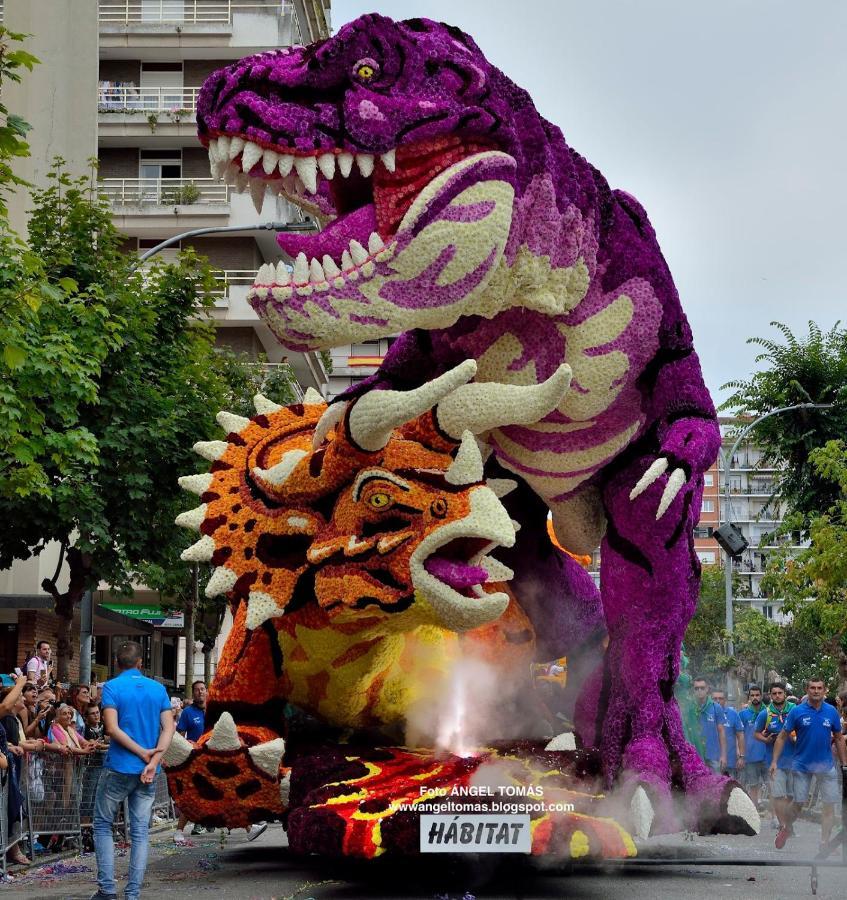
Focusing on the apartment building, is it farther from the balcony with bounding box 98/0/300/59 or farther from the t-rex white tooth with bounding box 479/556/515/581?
the t-rex white tooth with bounding box 479/556/515/581

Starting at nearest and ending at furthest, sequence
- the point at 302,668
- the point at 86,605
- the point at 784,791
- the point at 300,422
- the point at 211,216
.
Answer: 1. the point at 302,668
2. the point at 300,422
3. the point at 784,791
4. the point at 86,605
5. the point at 211,216

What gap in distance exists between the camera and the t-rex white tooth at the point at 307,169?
6.29m

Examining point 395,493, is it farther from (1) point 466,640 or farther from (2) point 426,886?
(2) point 426,886

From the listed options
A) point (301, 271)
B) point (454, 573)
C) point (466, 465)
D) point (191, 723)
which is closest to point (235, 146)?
point (301, 271)

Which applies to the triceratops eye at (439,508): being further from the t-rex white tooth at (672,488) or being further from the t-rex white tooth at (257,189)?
the t-rex white tooth at (257,189)

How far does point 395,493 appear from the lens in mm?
6871

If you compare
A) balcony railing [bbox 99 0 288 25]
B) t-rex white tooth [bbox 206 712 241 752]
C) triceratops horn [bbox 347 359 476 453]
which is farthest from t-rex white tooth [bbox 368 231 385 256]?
balcony railing [bbox 99 0 288 25]

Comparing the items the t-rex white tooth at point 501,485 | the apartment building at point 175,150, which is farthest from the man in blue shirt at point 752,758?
the apartment building at point 175,150

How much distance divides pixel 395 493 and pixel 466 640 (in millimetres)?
1225

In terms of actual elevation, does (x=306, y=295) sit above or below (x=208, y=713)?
above

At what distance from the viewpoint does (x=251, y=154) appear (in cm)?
635

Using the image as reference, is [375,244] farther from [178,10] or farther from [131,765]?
[178,10]

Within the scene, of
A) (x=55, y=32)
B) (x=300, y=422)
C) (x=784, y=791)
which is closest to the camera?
A: (x=300, y=422)

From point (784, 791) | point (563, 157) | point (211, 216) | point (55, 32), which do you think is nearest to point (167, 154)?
point (211, 216)
